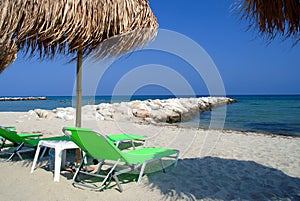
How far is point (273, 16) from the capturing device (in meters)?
2.49

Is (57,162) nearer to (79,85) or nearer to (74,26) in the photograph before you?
(79,85)

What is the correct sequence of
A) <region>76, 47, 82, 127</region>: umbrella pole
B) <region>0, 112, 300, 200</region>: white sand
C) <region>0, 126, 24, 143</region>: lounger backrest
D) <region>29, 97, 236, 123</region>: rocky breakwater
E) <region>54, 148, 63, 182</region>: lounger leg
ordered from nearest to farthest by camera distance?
<region>0, 112, 300, 200</region>: white sand
<region>54, 148, 63, 182</region>: lounger leg
<region>76, 47, 82, 127</region>: umbrella pole
<region>0, 126, 24, 143</region>: lounger backrest
<region>29, 97, 236, 123</region>: rocky breakwater

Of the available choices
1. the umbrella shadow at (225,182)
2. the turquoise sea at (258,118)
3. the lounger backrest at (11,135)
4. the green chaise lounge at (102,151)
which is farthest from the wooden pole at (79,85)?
the turquoise sea at (258,118)

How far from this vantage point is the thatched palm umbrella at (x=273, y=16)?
234 cm

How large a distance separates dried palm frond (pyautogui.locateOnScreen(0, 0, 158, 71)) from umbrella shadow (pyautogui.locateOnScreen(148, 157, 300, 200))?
202 centimetres

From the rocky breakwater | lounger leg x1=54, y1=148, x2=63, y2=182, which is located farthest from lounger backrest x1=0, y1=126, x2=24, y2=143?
the rocky breakwater

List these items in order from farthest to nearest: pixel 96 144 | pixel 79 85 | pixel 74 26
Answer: pixel 79 85 < pixel 74 26 < pixel 96 144

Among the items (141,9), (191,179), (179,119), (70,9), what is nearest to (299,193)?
(191,179)

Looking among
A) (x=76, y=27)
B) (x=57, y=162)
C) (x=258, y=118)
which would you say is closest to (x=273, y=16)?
(x=76, y=27)

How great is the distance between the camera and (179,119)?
15242 mm

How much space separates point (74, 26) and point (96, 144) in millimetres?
1474

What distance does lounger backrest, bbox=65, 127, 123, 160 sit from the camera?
2846mm

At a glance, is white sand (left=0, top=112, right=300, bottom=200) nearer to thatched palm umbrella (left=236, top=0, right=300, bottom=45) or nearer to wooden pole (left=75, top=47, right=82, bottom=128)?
wooden pole (left=75, top=47, right=82, bottom=128)

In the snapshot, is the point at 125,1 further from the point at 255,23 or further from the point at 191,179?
the point at 191,179
